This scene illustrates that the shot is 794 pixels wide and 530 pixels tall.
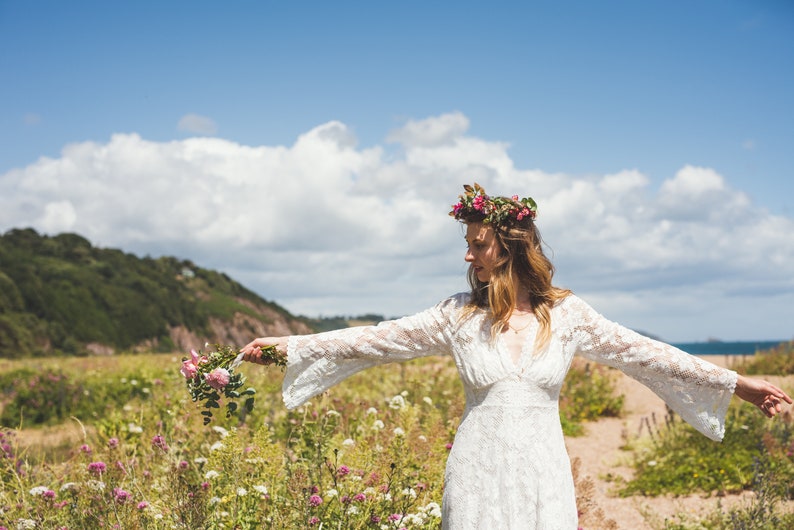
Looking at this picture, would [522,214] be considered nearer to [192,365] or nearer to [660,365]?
[660,365]

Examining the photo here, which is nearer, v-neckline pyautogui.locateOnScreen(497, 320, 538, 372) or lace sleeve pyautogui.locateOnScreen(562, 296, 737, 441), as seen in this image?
v-neckline pyautogui.locateOnScreen(497, 320, 538, 372)

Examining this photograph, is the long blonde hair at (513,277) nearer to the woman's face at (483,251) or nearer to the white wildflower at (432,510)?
the woman's face at (483,251)

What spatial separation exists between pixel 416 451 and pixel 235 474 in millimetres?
1456

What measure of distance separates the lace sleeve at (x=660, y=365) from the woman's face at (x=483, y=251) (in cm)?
38

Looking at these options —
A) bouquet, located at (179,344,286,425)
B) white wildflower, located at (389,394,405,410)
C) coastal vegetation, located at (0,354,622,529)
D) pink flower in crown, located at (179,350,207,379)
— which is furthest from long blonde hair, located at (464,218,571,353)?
white wildflower, located at (389,394,405,410)

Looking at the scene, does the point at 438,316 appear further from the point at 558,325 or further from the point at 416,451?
the point at 416,451

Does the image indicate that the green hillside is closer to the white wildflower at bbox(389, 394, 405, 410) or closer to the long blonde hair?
the white wildflower at bbox(389, 394, 405, 410)

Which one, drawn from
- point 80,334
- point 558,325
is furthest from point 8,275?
point 558,325

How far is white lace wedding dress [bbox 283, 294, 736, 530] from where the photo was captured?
2.88 m

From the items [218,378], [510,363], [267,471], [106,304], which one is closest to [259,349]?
[218,378]

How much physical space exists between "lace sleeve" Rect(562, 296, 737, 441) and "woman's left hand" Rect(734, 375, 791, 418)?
8 cm

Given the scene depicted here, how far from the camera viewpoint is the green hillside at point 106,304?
28.0 metres

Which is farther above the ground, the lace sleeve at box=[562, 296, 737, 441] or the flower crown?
the flower crown

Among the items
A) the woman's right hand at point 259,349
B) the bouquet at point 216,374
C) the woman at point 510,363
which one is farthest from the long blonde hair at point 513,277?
the bouquet at point 216,374
